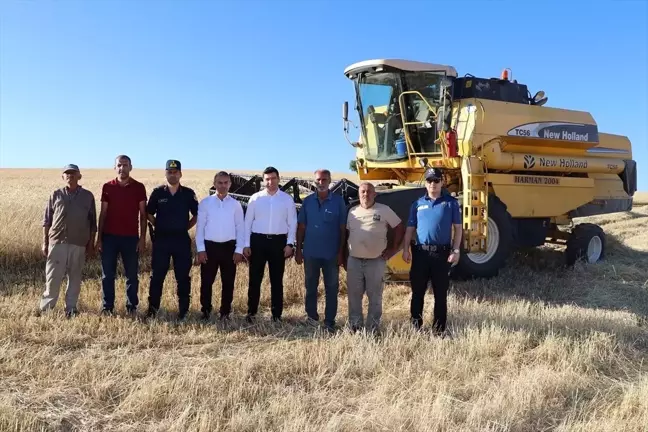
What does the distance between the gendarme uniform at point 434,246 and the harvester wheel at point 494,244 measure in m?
2.39

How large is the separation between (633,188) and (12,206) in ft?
36.6

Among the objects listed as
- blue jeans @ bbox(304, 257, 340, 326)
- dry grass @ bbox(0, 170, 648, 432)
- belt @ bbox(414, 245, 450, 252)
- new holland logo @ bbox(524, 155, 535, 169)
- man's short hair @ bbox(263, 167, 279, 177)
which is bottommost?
dry grass @ bbox(0, 170, 648, 432)

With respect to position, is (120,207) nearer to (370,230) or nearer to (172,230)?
(172,230)

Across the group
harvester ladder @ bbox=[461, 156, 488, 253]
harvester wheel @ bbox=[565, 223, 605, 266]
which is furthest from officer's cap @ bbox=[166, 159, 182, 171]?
harvester wheel @ bbox=[565, 223, 605, 266]

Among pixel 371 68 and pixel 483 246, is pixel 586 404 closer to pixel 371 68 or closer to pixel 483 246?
pixel 483 246

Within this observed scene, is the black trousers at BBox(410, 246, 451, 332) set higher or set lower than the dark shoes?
higher

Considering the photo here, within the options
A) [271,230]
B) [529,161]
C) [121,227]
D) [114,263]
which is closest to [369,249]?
[271,230]

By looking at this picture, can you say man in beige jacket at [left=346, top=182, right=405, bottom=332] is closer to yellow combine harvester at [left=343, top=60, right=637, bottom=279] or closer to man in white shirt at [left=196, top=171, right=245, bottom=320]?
man in white shirt at [left=196, top=171, right=245, bottom=320]

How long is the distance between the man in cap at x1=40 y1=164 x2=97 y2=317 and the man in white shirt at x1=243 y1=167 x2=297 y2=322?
160cm

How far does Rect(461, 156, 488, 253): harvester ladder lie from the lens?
7.06 m

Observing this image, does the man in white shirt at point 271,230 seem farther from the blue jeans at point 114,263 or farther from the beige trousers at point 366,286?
the blue jeans at point 114,263

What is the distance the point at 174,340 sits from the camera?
464 centimetres

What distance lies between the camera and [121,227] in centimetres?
540

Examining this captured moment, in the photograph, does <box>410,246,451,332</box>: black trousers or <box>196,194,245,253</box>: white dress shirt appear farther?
<box>196,194,245,253</box>: white dress shirt
